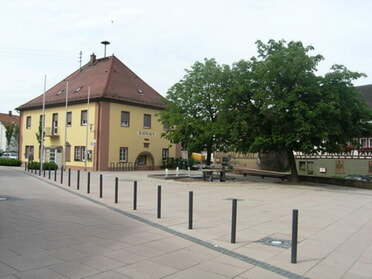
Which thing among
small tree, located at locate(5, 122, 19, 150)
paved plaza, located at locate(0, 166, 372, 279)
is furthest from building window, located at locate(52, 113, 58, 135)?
small tree, located at locate(5, 122, 19, 150)

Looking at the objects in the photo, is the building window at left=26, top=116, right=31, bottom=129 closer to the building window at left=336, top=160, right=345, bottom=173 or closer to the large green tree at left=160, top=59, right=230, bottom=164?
the large green tree at left=160, top=59, right=230, bottom=164

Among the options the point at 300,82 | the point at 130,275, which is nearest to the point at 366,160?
the point at 300,82

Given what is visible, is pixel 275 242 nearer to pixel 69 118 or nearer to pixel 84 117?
pixel 84 117

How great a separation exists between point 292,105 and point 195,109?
1045cm

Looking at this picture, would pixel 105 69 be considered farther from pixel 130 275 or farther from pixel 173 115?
pixel 130 275

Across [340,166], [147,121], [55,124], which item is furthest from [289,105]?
[55,124]

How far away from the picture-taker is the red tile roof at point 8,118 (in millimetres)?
85656

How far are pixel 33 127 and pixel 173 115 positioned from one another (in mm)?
21247

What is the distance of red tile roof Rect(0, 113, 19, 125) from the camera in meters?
85.7

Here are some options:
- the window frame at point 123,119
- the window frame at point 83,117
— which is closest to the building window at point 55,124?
the window frame at point 83,117

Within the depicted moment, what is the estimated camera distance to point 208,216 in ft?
33.3

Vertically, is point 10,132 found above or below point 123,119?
below

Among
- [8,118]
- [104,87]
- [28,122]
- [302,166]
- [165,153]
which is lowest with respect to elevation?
[302,166]

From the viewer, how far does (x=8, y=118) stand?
89250 mm
